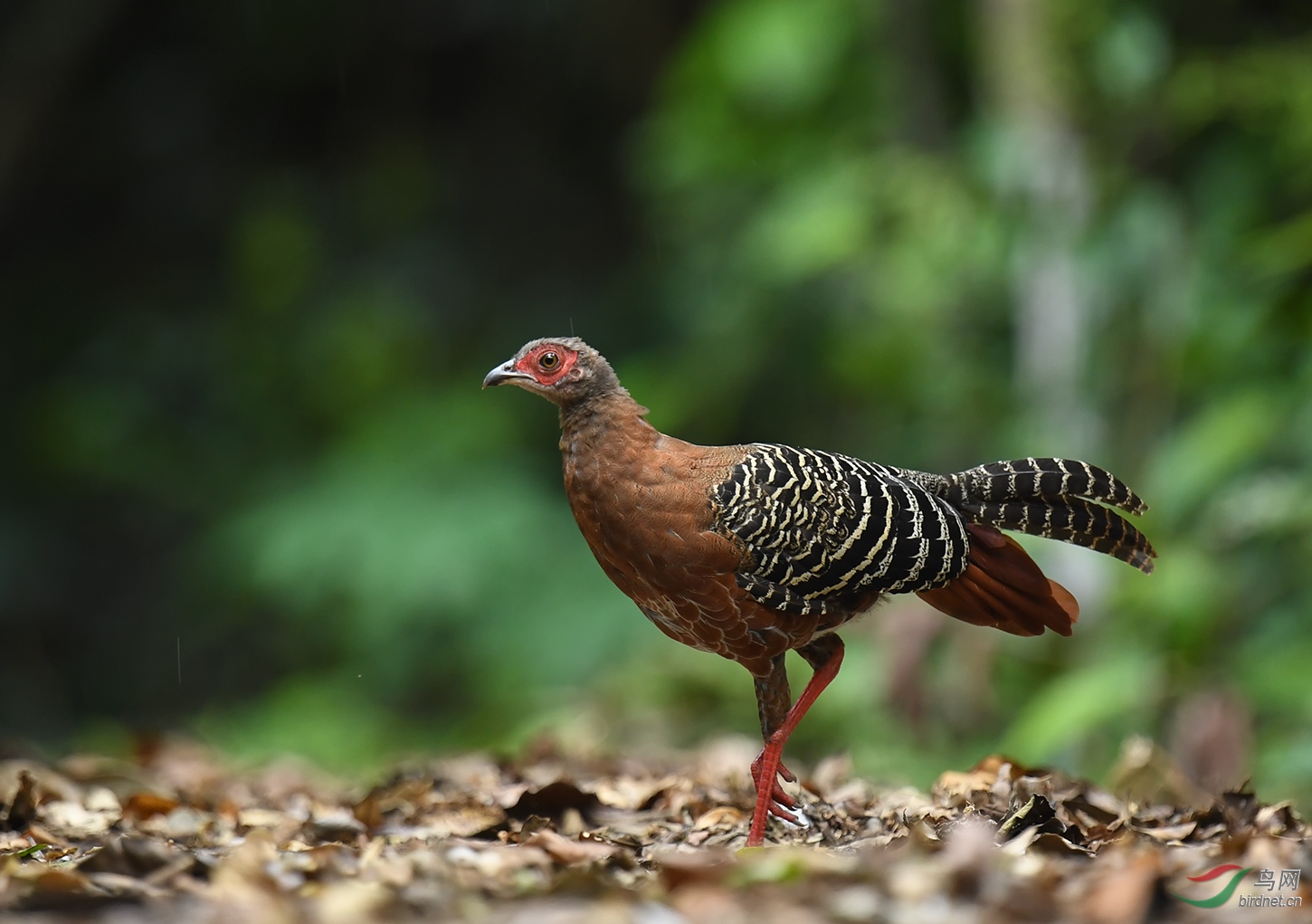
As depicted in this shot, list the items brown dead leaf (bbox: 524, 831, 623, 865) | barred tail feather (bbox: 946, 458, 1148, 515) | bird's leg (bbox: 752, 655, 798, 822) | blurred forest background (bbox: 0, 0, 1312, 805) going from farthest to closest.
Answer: blurred forest background (bbox: 0, 0, 1312, 805) < barred tail feather (bbox: 946, 458, 1148, 515) < bird's leg (bbox: 752, 655, 798, 822) < brown dead leaf (bbox: 524, 831, 623, 865)

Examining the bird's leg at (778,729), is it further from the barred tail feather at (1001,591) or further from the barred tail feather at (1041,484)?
the barred tail feather at (1041,484)

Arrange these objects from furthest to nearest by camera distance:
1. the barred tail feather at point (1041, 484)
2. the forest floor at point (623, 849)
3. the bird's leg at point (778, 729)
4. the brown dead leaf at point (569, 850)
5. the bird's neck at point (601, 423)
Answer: the barred tail feather at point (1041, 484) → the bird's neck at point (601, 423) → the bird's leg at point (778, 729) → the brown dead leaf at point (569, 850) → the forest floor at point (623, 849)

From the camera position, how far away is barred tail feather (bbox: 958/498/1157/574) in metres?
4.32

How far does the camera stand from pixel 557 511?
10.3 metres

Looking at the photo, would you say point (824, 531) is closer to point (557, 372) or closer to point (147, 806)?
point (557, 372)

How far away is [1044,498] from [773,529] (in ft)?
3.60

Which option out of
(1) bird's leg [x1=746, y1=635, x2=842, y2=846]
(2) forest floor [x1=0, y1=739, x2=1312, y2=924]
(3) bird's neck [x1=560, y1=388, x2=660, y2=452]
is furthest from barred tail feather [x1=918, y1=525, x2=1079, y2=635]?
(3) bird's neck [x1=560, y1=388, x2=660, y2=452]

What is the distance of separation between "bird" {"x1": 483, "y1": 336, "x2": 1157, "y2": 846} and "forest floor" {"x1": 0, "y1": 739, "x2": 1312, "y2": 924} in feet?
1.43

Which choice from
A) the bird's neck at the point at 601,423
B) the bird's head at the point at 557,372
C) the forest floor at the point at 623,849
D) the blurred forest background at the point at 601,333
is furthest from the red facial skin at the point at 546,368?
the blurred forest background at the point at 601,333

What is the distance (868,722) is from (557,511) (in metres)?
4.06

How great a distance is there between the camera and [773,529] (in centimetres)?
380

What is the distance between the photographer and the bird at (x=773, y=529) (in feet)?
12.4

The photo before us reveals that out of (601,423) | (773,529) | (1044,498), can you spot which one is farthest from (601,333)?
(773,529)

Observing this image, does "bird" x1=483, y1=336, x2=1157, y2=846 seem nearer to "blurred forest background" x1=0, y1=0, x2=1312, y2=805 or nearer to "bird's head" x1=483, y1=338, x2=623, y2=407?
"bird's head" x1=483, y1=338, x2=623, y2=407
